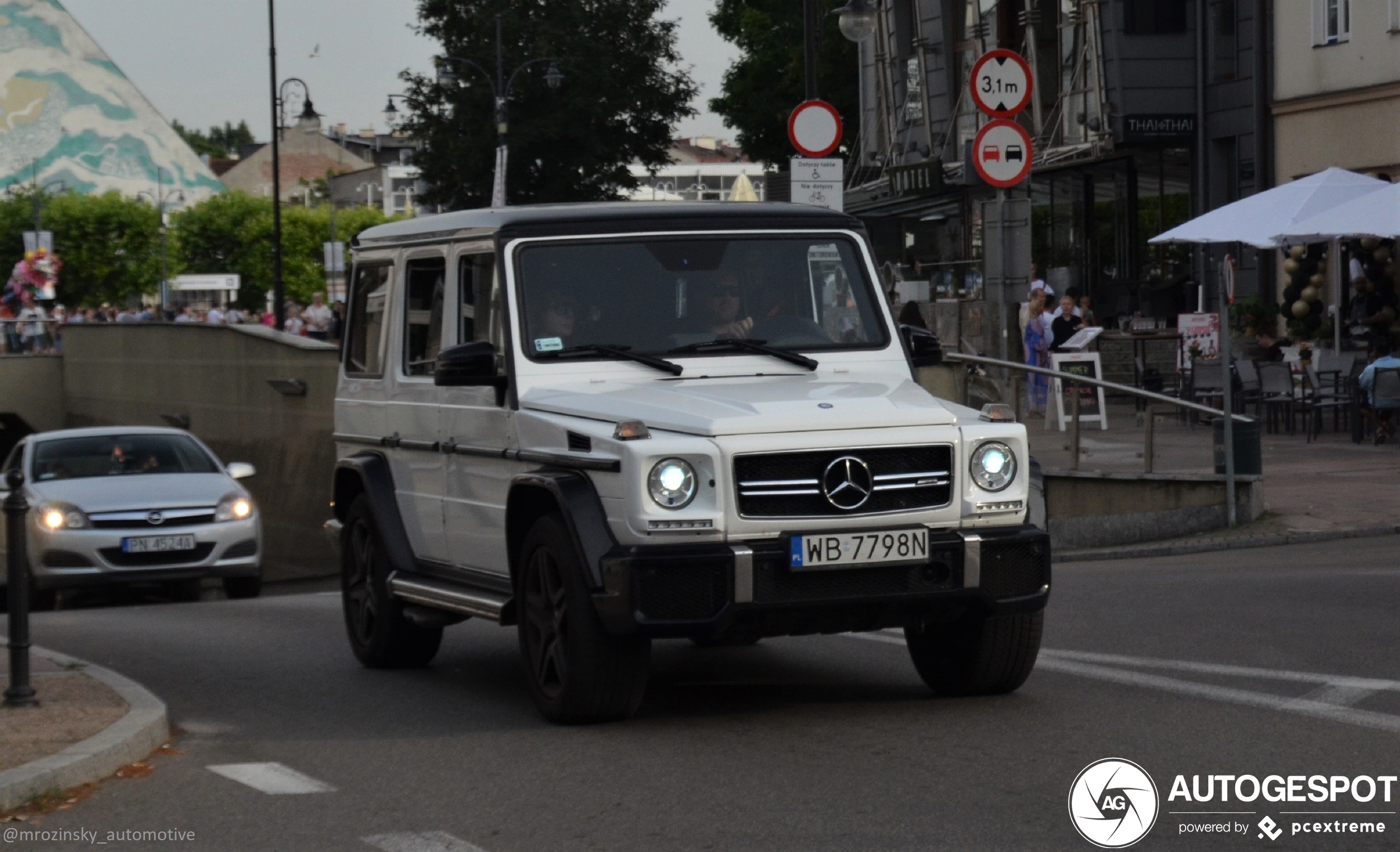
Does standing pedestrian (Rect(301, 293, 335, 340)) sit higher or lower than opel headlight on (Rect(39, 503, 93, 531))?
higher

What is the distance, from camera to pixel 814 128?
18.7m

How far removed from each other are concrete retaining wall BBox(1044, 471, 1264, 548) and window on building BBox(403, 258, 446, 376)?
26.3 feet

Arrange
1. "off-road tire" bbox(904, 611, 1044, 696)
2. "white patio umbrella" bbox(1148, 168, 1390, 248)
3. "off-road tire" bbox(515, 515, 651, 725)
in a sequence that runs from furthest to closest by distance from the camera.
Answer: "white patio umbrella" bbox(1148, 168, 1390, 248)
"off-road tire" bbox(904, 611, 1044, 696)
"off-road tire" bbox(515, 515, 651, 725)

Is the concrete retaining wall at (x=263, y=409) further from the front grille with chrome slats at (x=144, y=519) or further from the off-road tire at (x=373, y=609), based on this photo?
the off-road tire at (x=373, y=609)

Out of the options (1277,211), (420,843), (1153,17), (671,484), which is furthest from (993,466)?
(1153,17)

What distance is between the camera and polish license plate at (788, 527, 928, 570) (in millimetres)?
7895

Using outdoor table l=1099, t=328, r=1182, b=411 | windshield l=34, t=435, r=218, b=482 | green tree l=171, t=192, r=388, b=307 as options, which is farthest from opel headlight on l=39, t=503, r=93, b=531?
green tree l=171, t=192, r=388, b=307

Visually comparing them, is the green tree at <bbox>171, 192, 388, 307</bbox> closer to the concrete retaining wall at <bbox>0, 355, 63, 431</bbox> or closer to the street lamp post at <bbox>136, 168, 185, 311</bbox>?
the street lamp post at <bbox>136, 168, 185, 311</bbox>

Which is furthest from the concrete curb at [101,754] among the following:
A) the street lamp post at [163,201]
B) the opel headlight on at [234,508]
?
the street lamp post at [163,201]

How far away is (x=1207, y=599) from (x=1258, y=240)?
40.6 ft

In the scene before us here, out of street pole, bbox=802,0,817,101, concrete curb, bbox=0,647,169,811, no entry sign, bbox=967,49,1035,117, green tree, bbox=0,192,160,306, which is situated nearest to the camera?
concrete curb, bbox=0,647,169,811

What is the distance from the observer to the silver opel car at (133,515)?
19234mm

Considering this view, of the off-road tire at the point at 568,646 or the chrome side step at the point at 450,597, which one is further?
the chrome side step at the point at 450,597

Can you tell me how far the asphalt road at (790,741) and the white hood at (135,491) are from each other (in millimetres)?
7403
